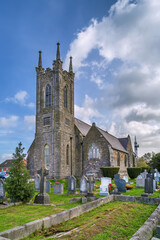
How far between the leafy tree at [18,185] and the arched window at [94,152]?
62.2 ft

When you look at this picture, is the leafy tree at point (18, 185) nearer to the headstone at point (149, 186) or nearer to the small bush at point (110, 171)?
the headstone at point (149, 186)

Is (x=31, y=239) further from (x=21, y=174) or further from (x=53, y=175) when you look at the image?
(x=53, y=175)

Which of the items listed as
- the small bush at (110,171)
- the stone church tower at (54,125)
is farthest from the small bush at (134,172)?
the stone church tower at (54,125)

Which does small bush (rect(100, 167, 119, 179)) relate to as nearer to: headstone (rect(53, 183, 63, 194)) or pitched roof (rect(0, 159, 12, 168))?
headstone (rect(53, 183, 63, 194))

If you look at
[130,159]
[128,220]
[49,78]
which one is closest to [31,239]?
[128,220]

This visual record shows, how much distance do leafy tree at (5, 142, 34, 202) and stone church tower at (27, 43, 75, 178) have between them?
610 inches

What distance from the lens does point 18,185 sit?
400 inches

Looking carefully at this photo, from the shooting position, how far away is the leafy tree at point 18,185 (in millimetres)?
10055

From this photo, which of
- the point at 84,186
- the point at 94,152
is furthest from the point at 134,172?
the point at 84,186

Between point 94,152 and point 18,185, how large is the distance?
1979 cm

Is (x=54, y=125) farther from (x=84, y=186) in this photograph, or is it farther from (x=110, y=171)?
(x=84, y=186)

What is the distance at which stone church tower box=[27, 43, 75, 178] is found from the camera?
26847mm

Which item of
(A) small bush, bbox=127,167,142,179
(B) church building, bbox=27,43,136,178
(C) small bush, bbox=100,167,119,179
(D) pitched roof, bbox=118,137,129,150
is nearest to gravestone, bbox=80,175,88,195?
(C) small bush, bbox=100,167,119,179

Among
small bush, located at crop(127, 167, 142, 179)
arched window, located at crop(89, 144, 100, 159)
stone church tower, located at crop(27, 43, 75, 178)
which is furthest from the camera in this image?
arched window, located at crop(89, 144, 100, 159)
